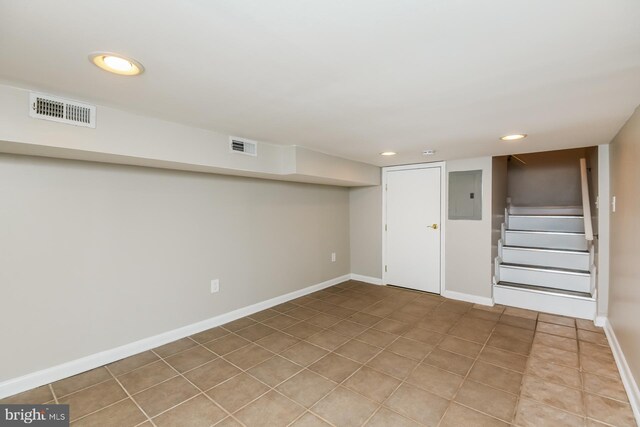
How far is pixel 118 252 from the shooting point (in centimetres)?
256

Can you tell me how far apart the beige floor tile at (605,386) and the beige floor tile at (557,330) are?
80 centimetres

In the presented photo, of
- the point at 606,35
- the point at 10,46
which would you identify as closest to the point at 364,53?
the point at 606,35

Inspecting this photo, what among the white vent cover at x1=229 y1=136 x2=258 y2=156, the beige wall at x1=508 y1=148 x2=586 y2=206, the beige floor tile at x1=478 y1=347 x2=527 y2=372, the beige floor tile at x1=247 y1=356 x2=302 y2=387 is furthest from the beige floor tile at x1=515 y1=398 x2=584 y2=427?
the beige wall at x1=508 y1=148 x2=586 y2=206

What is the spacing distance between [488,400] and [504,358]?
2.34 ft

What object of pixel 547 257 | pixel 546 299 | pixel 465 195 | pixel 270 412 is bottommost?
pixel 270 412

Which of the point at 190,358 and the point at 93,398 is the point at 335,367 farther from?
the point at 93,398

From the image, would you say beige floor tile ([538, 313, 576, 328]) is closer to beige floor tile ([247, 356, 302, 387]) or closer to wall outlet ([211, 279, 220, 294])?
beige floor tile ([247, 356, 302, 387])

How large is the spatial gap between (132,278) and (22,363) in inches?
33.3

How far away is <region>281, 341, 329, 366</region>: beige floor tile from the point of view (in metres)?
2.55

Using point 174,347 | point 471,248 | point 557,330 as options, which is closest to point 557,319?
point 557,330

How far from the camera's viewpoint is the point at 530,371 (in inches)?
93.4

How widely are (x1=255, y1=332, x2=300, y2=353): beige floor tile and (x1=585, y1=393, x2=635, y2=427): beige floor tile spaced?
220cm

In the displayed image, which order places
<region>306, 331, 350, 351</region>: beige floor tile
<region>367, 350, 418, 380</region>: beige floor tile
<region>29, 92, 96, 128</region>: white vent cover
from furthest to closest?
<region>306, 331, 350, 351</region>: beige floor tile
<region>367, 350, 418, 380</region>: beige floor tile
<region>29, 92, 96, 128</region>: white vent cover

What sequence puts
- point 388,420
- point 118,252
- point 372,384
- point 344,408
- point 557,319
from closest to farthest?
point 388,420 < point 344,408 < point 372,384 < point 118,252 < point 557,319
